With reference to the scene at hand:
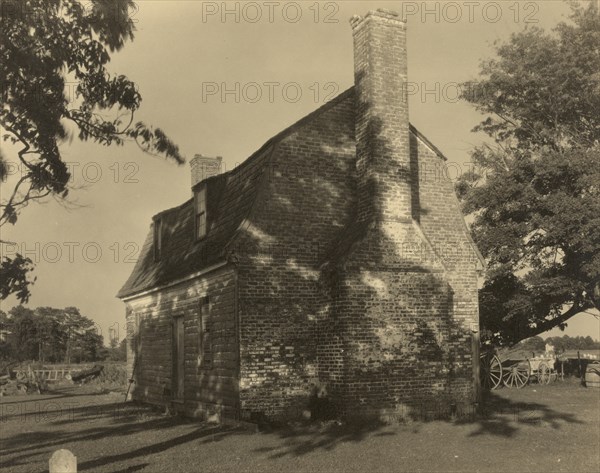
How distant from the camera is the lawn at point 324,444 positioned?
992cm

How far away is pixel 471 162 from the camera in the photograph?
2973 cm

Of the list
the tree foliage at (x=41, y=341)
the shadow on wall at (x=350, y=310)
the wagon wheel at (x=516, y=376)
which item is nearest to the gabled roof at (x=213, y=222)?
the shadow on wall at (x=350, y=310)

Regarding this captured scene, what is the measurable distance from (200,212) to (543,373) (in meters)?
17.1

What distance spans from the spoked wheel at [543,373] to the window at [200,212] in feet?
55.5

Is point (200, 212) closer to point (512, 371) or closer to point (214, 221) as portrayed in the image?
point (214, 221)


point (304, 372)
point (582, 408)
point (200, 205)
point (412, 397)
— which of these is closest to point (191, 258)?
point (200, 205)

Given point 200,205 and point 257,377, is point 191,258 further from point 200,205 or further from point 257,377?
point 257,377

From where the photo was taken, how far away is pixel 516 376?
999 inches

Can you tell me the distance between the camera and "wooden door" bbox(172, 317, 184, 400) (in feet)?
60.7

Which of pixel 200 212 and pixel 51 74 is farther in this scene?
pixel 200 212

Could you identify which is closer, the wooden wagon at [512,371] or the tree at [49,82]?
the tree at [49,82]

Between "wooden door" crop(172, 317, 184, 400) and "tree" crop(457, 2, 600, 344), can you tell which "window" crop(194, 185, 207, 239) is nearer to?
"wooden door" crop(172, 317, 184, 400)

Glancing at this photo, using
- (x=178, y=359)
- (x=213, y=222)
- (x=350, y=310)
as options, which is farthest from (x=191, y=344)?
(x=350, y=310)

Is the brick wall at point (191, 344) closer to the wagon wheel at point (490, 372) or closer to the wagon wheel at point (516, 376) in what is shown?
the wagon wheel at point (490, 372)
